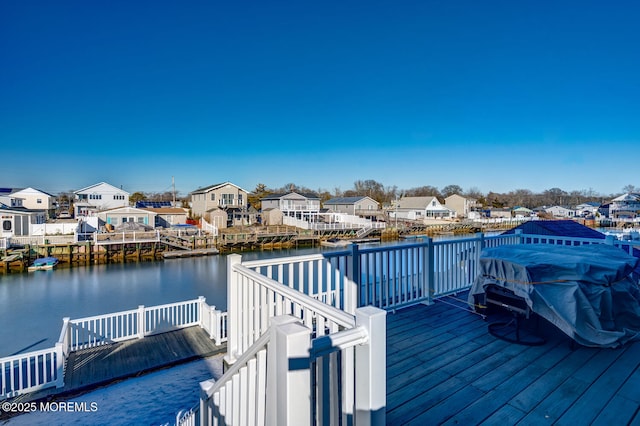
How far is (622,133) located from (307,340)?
3542 centimetres

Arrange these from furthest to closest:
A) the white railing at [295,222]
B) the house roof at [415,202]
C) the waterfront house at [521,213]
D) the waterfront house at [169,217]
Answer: the waterfront house at [521,213], the house roof at [415,202], the white railing at [295,222], the waterfront house at [169,217]

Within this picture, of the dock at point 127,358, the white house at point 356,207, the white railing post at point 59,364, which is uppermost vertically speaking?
the white house at point 356,207

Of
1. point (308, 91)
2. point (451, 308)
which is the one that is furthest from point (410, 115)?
point (451, 308)

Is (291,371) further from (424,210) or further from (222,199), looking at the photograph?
(424,210)

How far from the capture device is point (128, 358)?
646cm

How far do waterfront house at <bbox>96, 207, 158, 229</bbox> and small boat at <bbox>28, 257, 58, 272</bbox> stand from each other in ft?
28.6

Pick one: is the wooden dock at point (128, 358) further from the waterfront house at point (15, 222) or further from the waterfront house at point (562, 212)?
the waterfront house at point (562, 212)

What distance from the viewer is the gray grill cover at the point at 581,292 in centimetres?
263

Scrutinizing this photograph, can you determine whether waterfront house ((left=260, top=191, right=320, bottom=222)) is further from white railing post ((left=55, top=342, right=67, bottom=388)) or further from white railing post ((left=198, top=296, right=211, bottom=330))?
white railing post ((left=55, top=342, right=67, bottom=388))

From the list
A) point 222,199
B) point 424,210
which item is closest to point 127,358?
point 222,199

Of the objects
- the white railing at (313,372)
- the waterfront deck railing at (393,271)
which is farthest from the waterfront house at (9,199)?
the white railing at (313,372)

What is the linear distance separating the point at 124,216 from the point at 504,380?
32.2 meters

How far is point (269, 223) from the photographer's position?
36.1 meters

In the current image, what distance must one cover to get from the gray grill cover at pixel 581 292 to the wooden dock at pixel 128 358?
244 inches
